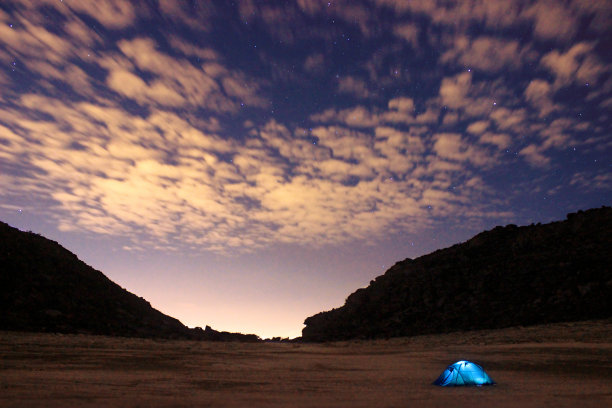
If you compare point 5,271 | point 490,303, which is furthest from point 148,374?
point 490,303

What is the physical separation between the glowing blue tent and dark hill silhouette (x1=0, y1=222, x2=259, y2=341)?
104ft

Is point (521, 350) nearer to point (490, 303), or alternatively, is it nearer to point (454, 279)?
point (490, 303)

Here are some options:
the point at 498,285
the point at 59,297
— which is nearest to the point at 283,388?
the point at 59,297

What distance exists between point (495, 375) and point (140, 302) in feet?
161

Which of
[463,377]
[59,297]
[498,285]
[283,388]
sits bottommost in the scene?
[283,388]

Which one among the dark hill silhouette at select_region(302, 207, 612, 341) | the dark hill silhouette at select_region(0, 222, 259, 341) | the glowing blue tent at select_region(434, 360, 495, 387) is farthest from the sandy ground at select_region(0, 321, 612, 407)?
the dark hill silhouette at select_region(302, 207, 612, 341)

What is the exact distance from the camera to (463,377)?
28.5 feet

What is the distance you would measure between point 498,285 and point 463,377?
127 ft

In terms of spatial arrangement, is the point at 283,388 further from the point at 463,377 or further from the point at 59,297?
the point at 59,297

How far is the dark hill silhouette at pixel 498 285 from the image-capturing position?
34.8 m

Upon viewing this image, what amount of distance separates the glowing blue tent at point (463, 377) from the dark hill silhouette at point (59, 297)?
31.6m

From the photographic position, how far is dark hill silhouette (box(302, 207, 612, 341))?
3484 cm

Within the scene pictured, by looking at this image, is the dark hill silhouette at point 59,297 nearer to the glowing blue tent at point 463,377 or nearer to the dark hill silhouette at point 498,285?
the dark hill silhouette at point 498,285

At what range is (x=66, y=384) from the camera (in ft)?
25.1
